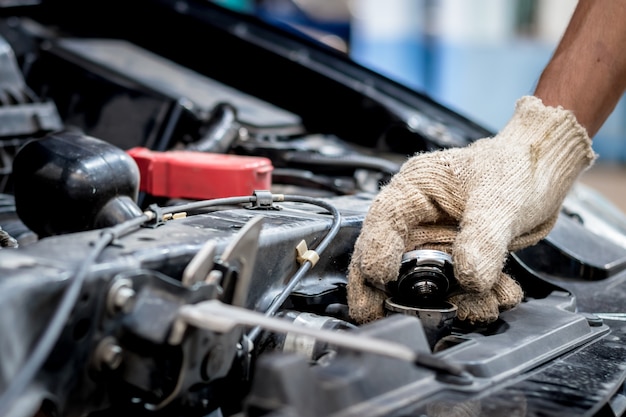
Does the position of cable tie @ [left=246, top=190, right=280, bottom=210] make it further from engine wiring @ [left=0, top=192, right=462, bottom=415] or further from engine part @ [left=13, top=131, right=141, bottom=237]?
engine part @ [left=13, top=131, right=141, bottom=237]

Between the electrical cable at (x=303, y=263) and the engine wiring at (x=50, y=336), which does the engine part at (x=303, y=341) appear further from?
the engine wiring at (x=50, y=336)

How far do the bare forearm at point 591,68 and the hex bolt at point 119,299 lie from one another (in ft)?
2.30

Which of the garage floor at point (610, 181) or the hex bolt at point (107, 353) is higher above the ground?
the hex bolt at point (107, 353)

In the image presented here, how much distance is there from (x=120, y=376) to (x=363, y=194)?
0.64 meters

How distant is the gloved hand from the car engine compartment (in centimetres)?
3

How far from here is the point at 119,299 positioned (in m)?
0.66

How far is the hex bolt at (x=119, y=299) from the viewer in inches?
26.1

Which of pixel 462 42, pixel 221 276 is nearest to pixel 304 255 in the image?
pixel 221 276

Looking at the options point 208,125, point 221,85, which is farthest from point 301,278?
point 221,85

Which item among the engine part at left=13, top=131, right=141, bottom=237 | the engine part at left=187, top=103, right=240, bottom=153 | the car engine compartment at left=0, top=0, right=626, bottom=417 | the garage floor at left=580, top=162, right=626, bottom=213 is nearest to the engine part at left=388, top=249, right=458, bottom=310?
the car engine compartment at left=0, top=0, right=626, bottom=417

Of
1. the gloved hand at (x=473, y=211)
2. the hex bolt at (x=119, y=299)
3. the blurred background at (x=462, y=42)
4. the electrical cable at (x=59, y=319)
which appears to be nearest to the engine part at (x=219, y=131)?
the gloved hand at (x=473, y=211)

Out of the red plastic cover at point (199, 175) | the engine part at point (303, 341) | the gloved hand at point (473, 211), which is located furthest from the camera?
the red plastic cover at point (199, 175)

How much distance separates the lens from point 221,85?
1816mm

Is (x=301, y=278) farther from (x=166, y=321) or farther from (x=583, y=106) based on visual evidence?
(x=583, y=106)
